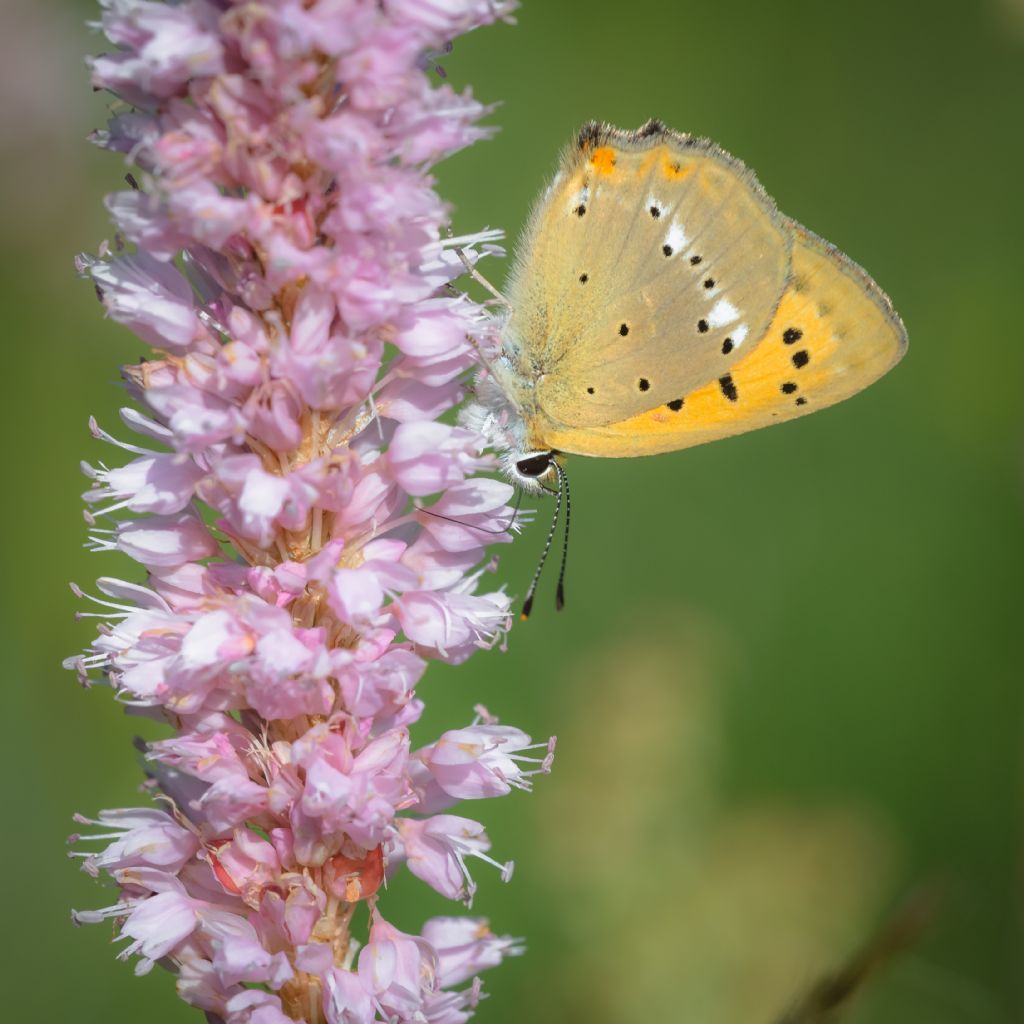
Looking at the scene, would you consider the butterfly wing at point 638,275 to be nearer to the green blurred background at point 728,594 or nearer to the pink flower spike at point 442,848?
the pink flower spike at point 442,848

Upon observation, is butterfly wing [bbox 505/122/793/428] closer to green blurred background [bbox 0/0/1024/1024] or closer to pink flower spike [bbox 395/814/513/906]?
pink flower spike [bbox 395/814/513/906]

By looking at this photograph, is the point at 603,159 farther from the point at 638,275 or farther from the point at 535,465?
the point at 535,465

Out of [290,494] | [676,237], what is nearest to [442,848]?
[290,494]

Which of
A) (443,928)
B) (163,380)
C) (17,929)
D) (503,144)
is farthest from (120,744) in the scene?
(503,144)

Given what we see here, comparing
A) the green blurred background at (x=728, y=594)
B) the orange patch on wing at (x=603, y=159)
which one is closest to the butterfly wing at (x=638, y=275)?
the orange patch on wing at (x=603, y=159)

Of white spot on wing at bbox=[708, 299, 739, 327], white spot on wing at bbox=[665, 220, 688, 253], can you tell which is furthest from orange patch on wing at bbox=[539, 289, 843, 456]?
white spot on wing at bbox=[665, 220, 688, 253]

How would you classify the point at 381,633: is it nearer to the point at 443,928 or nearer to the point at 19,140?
the point at 443,928
